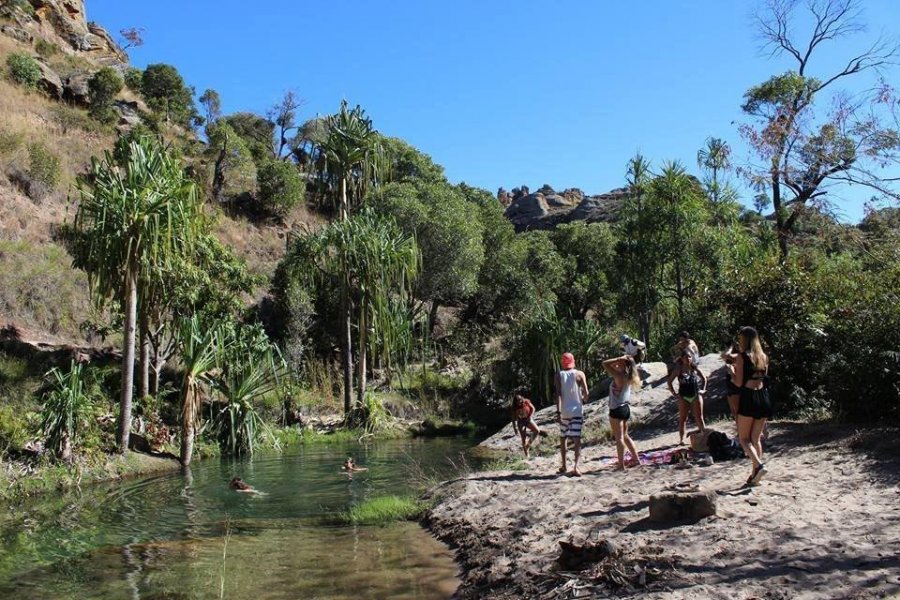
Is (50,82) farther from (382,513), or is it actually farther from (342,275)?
(382,513)

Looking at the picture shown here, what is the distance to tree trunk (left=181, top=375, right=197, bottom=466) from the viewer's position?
53.6ft

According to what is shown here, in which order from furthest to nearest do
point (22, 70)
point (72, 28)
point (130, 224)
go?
1. point (72, 28)
2. point (22, 70)
3. point (130, 224)

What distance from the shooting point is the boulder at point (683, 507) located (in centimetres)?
605

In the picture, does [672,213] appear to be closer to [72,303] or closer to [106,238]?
[106,238]

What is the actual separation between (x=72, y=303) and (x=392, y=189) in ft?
47.2

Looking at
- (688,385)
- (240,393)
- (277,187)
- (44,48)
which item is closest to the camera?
(688,385)

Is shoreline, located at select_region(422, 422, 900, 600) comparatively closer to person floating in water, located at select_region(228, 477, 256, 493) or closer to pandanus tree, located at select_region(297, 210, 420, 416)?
person floating in water, located at select_region(228, 477, 256, 493)

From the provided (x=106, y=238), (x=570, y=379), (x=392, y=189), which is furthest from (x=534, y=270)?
(x=570, y=379)

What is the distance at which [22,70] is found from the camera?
109 feet

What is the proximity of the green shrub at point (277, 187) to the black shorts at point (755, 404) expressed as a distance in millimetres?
34571

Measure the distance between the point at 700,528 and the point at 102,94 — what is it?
38.5 metres

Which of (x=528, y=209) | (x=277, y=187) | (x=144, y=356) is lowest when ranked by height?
(x=144, y=356)

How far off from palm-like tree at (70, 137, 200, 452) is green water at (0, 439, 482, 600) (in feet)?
13.4

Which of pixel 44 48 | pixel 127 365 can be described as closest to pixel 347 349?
pixel 127 365
